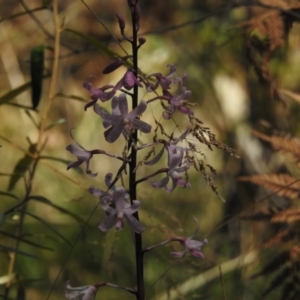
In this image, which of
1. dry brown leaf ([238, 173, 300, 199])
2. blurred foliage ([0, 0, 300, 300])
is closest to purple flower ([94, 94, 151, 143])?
dry brown leaf ([238, 173, 300, 199])

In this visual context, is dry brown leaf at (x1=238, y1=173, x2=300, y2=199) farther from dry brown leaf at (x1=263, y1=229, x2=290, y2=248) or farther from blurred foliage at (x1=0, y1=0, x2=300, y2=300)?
blurred foliage at (x1=0, y1=0, x2=300, y2=300)

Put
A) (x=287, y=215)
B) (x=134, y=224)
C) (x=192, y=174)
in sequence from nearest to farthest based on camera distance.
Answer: (x=134, y=224), (x=287, y=215), (x=192, y=174)

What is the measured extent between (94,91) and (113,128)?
63mm

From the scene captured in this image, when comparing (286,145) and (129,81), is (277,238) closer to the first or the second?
(286,145)

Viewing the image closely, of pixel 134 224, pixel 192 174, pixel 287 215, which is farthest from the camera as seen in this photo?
pixel 192 174

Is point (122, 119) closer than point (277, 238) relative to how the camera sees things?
Yes

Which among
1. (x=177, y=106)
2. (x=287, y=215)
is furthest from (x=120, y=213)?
(x=287, y=215)

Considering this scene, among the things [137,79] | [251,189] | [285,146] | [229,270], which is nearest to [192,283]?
[229,270]

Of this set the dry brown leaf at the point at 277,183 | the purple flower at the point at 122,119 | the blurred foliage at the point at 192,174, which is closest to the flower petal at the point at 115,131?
the purple flower at the point at 122,119

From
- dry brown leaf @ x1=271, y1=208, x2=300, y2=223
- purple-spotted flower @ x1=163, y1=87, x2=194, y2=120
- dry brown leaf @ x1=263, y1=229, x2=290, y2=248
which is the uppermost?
purple-spotted flower @ x1=163, y1=87, x2=194, y2=120

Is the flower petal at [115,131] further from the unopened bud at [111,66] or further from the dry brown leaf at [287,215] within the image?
the dry brown leaf at [287,215]

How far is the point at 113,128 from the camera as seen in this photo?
787mm

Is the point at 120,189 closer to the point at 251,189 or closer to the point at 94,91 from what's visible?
the point at 94,91

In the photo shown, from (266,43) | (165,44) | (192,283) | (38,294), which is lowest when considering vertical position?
(38,294)
